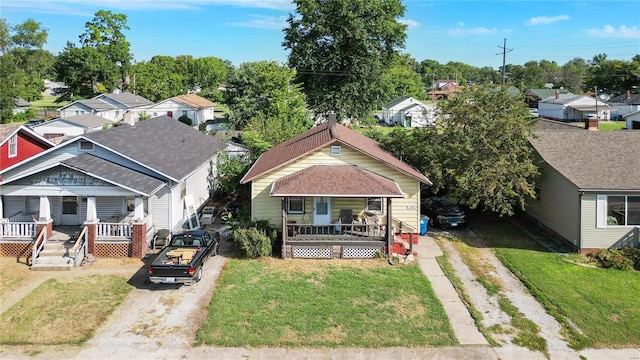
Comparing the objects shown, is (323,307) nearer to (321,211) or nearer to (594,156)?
(321,211)

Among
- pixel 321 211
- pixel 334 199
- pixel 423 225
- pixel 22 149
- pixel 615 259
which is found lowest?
pixel 615 259

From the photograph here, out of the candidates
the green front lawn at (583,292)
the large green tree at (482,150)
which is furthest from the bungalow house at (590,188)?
the green front lawn at (583,292)

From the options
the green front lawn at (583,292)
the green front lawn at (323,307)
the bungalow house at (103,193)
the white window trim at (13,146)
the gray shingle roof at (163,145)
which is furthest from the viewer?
the white window trim at (13,146)

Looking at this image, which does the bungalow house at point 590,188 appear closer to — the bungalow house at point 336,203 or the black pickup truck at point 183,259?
the bungalow house at point 336,203

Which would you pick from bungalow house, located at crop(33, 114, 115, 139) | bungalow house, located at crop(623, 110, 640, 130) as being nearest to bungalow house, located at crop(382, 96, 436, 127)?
bungalow house, located at crop(623, 110, 640, 130)

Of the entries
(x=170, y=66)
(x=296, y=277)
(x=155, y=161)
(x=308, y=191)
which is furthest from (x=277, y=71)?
(x=170, y=66)

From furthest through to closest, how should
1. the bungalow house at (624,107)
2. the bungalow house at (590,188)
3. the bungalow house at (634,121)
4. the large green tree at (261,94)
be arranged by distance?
the bungalow house at (624,107)
the bungalow house at (634,121)
the large green tree at (261,94)
the bungalow house at (590,188)

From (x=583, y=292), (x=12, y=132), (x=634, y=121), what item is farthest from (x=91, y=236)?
(x=634, y=121)

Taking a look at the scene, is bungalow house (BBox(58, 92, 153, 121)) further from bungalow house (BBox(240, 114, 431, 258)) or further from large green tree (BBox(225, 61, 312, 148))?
bungalow house (BBox(240, 114, 431, 258))
